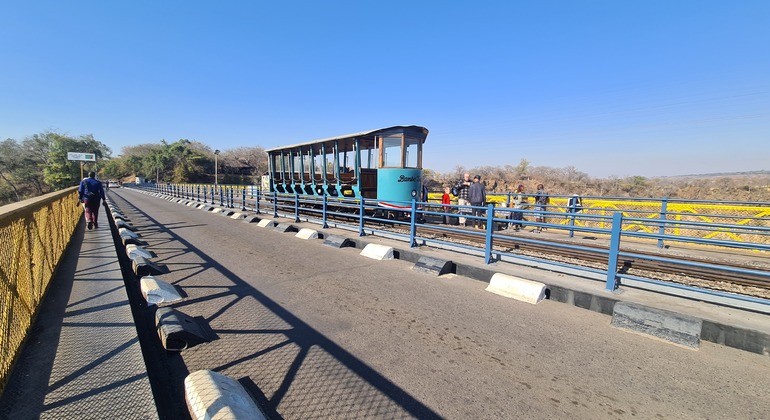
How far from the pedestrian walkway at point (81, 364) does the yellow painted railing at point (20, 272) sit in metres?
0.11

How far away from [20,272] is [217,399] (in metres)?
2.71

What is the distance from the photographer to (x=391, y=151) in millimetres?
10977

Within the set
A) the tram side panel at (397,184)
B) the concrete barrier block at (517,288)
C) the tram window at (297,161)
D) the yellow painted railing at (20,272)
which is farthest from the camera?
the tram window at (297,161)

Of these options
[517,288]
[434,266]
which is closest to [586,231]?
[517,288]

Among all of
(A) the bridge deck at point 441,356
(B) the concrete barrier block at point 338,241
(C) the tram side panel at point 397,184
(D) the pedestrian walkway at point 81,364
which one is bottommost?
(A) the bridge deck at point 441,356

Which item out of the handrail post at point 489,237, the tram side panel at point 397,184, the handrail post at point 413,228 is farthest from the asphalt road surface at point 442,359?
the tram side panel at point 397,184

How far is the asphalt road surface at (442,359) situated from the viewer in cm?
246

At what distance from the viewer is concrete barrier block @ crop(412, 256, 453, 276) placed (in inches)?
229

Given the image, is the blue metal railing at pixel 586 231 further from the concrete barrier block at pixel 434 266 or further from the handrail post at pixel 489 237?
the concrete barrier block at pixel 434 266

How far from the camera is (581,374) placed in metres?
2.86

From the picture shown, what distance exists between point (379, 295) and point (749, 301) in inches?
165

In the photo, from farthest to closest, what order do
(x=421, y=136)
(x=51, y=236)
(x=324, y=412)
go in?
(x=421, y=136)
(x=51, y=236)
(x=324, y=412)

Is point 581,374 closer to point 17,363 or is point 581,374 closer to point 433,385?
point 433,385

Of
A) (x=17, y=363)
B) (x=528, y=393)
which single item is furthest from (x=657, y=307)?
(x=17, y=363)
